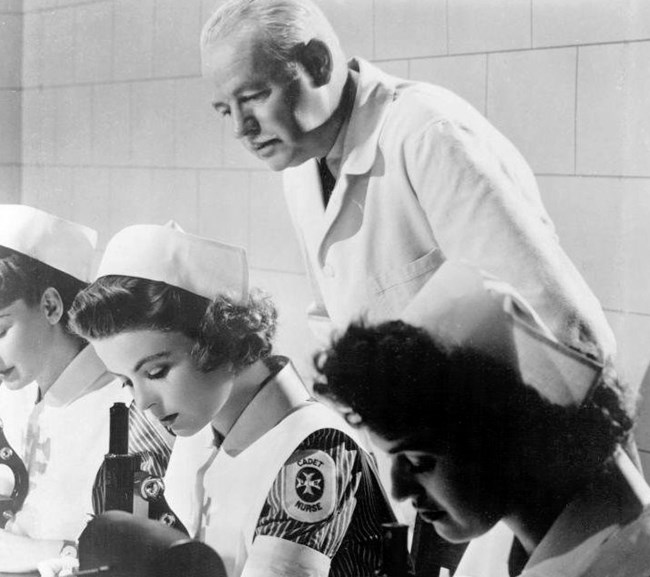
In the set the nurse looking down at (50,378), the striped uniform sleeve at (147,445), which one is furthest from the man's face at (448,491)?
the nurse looking down at (50,378)

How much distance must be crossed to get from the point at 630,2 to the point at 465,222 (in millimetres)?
407

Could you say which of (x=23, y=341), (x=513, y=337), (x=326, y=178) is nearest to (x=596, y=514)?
(x=513, y=337)

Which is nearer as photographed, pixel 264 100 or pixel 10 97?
pixel 264 100

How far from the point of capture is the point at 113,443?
220 centimetres

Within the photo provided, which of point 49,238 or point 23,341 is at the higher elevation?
point 49,238

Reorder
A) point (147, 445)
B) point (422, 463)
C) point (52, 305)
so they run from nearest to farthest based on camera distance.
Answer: point (422, 463)
point (147, 445)
point (52, 305)

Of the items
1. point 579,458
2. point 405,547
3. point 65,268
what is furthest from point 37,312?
point 579,458

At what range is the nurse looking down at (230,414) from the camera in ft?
6.45

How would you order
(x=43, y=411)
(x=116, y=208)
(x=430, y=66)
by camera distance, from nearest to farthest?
(x=430, y=66) < (x=116, y=208) < (x=43, y=411)

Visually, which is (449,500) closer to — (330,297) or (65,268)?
(330,297)

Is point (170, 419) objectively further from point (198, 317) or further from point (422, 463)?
point (422, 463)

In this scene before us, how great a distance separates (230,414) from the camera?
2088mm

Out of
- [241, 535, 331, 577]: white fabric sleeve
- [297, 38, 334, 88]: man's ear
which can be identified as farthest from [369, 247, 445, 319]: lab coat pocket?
[241, 535, 331, 577]: white fabric sleeve

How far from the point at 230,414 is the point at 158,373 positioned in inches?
6.7
